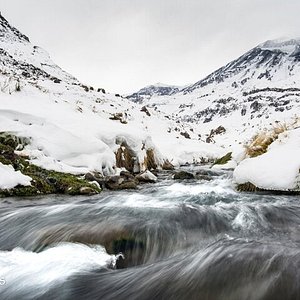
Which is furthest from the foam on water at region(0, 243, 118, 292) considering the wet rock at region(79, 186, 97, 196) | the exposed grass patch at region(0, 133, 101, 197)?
the wet rock at region(79, 186, 97, 196)

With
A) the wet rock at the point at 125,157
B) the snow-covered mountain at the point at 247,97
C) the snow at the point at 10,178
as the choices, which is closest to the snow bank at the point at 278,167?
the snow at the point at 10,178

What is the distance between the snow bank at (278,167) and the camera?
9031 mm

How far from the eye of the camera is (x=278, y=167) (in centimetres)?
948

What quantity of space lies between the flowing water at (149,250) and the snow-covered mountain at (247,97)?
4910cm

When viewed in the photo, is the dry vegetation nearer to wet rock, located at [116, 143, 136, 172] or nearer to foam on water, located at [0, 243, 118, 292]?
wet rock, located at [116, 143, 136, 172]

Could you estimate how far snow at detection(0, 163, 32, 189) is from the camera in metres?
9.38

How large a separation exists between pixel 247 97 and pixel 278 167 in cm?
10564

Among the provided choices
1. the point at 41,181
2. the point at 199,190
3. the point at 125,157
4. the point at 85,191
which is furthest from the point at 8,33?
the point at 199,190

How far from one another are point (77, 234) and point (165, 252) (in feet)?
4.82

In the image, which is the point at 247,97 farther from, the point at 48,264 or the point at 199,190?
the point at 48,264

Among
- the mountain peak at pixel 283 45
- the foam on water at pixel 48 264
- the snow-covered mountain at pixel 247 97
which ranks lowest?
the foam on water at pixel 48 264

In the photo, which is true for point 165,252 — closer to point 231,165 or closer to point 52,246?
point 52,246

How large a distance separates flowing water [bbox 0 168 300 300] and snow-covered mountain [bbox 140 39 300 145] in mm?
49100

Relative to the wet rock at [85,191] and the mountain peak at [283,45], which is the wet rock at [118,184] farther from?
the mountain peak at [283,45]
